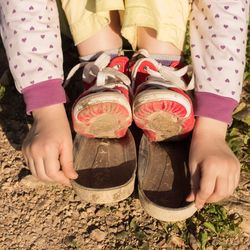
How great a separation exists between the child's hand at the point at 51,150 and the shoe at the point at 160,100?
208 mm

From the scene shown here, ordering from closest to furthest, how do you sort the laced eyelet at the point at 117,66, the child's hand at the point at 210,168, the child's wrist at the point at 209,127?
the child's hand at the point at 210,168 → the child's wrist at the point at 209,127 → the laced eyelet at the point at 117,66

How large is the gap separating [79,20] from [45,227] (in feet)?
2.08

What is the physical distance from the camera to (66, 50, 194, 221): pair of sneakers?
1.45 m

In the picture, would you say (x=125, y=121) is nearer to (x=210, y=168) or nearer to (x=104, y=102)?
(x=104, y=102)

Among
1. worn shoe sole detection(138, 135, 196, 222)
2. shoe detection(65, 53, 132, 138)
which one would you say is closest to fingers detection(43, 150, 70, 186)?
shoe detection(65, 53, 132, 138)

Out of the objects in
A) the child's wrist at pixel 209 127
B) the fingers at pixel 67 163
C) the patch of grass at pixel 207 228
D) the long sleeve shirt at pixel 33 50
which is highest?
the long sleeve shirt at pixel 33 50

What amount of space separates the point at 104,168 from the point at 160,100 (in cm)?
27

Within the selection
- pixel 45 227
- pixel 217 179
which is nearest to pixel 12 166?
pixel 45 227

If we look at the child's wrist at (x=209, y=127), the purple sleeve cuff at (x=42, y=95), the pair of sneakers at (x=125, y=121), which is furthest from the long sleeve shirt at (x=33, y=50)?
the child's wrist at (x=209, y=127)

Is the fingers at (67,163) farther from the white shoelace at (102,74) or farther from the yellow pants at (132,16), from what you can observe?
the yellow pants at (132,16)

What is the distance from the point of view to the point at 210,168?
142 cm

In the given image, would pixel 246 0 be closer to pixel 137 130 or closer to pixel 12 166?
pixel 137 130

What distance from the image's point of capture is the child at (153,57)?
1.49 metres

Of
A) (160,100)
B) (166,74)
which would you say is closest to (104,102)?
(160,100)
